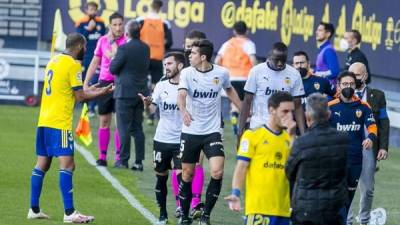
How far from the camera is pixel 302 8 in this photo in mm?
28922

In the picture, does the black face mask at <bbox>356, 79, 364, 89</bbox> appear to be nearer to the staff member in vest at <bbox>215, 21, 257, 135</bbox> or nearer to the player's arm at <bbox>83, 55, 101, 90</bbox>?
the player's arm at <bbox>83, 55, 101, 90</bbox>

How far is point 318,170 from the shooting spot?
1144cm

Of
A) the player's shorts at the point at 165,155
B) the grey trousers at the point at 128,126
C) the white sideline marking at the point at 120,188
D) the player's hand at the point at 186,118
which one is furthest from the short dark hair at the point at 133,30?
the player's hand at the point at 186,118

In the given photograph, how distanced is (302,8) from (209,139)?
13.9 m

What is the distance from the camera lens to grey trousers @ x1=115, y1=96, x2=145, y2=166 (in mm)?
20766

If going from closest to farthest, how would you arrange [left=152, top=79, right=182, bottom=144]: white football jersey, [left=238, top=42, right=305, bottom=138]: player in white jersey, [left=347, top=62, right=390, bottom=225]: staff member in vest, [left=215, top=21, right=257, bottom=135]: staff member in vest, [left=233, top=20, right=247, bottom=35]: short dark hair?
[left=238, top=42, right=305, bottom=138]: player in white jersey → [left=347, top=62, right=390, bottom=225]: staff member in vest → [left=152, top=79, right=182, bottom=144]: white football jersey → [left=233, top=20, right=247, bottom=35]: short dark hair → [left=215, top=21, right=257, bottom=135]: staff member in vest

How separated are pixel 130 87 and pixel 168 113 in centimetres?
467

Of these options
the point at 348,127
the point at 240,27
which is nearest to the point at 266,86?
the point at 348,127

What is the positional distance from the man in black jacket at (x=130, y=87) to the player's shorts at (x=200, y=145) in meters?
5.31

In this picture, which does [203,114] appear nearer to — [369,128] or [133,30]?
[369,128]

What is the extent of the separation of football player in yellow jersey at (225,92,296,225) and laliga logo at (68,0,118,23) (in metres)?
20.3

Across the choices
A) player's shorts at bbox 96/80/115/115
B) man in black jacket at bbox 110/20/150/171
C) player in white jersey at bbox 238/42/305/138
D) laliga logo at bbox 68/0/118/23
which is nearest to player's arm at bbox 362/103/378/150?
player in white jersey at bbox 238/42/305/138

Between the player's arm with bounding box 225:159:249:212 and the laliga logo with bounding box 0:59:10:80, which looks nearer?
the player's arm with bounding box 225:159:249:212

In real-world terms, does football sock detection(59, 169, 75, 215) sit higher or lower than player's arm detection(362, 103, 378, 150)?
lower
